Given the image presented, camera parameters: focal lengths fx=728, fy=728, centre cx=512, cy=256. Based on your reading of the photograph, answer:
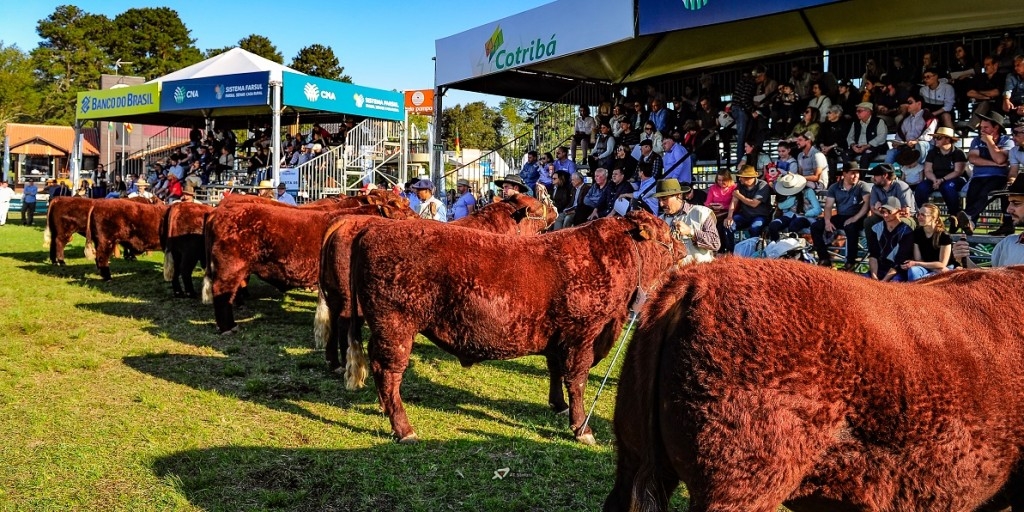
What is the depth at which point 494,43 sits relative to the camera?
15711 millimetres

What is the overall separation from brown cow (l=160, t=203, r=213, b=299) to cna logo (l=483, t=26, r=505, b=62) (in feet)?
22.5

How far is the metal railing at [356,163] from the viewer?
22.4m

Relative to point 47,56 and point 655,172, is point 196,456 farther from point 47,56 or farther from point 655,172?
point 47,56

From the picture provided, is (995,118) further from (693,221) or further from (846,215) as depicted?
(693,221)

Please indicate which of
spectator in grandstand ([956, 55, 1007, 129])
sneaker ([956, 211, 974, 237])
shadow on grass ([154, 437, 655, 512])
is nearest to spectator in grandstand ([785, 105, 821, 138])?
spectator in grandstand ([956, 55, 1007, 129])

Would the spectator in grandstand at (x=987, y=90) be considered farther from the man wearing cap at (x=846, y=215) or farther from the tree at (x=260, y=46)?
the tree at (x=260, y=46)

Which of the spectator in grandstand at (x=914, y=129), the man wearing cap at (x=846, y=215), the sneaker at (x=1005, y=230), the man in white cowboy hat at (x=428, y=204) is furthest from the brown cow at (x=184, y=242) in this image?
the sneaker at (x=1005, y=230)

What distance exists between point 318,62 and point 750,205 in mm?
62491

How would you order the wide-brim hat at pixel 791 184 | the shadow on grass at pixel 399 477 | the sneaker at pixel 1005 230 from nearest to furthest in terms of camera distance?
the shadow on grass at pixel 399 477 < the sneaker at pixel 1005 230 < the wide-brim hat at pixel 791 184

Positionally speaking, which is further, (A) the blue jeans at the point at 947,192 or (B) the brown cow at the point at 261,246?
(A) the blue jeans at the point at 947,192

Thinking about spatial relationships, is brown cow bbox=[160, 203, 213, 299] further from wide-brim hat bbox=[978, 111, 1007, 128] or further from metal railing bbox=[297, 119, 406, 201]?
wide-brim hat bbox=[978, 111, 1007, 128]

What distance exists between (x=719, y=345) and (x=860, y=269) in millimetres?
7663

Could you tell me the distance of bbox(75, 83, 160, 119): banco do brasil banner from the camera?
84.0 ft

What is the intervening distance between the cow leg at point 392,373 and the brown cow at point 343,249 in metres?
1.42
